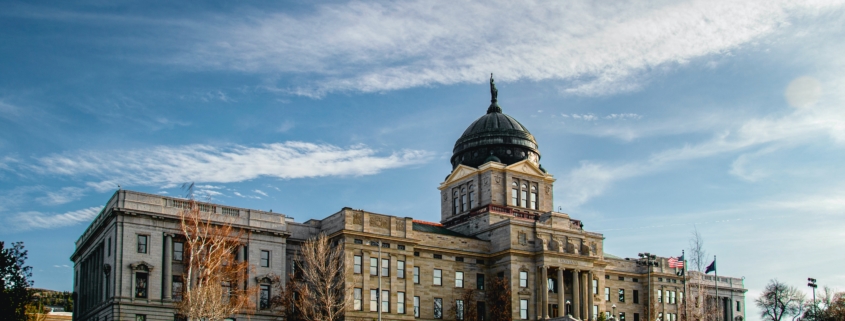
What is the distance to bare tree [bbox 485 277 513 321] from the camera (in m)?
80.5

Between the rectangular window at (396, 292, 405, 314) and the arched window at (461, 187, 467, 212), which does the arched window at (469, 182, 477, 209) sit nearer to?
the arched window at (461, 187, 467, 212)

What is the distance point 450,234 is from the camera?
286 ft

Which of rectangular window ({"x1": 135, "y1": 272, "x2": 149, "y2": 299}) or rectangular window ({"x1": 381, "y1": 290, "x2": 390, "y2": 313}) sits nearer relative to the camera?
rectangular window ({"x1": 135, "y1": 272, "x2": 149, "y2": 299})

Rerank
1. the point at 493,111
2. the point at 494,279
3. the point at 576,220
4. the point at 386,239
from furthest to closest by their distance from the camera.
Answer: the point at 493,111, the point at 576,220, the point at 494,279, the point at 386,239

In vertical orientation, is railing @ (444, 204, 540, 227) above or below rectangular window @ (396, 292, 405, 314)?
above

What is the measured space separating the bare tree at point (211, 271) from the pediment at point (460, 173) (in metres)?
32.8

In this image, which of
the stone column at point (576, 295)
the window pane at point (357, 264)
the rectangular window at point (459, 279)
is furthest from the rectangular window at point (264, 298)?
the stone column at point (576, 295)

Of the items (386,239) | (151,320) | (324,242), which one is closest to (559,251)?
(386,239)

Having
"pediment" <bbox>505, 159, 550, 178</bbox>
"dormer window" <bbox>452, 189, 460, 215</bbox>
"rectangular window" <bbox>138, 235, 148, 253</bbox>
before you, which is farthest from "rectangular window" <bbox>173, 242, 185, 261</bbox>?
"pediment" <bbox>505, 159, 550, 178</bbox>

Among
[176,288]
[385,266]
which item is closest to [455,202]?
[385,266]

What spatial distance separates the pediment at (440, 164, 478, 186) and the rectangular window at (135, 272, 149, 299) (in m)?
40.8

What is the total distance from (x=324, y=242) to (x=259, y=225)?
5526mm

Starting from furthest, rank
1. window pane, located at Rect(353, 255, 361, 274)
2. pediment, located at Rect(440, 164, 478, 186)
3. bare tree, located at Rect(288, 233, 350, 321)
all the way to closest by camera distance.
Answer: pediment, located at Rect(440, 164, 478, 186), window pane, located at Rect(353, 255, 361, 274), bare tree, located at Rect(288, 233, 350, 321)

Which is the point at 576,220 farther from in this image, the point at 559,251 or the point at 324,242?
the point at 324,242
